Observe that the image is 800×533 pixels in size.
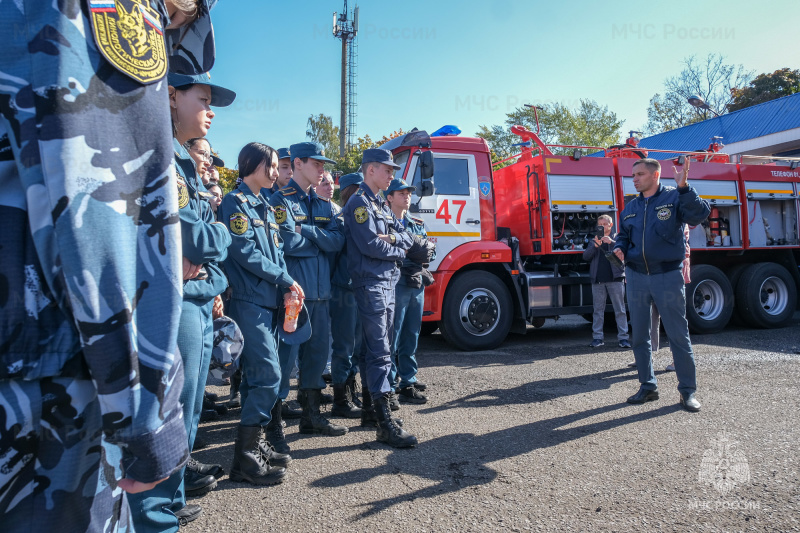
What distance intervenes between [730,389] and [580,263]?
3.19 metres

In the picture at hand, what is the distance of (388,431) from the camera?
3.61 metres

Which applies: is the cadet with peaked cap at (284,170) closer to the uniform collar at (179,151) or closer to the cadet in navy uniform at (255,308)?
the cadet in navy uniform at (255,308)

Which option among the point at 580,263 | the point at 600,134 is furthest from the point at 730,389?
the point at 600,134

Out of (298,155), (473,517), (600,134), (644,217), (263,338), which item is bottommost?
(473,517)

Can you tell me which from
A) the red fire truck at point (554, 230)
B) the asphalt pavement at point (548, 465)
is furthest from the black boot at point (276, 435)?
the red fire truck at point (554, 230)

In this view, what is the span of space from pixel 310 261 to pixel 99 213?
3.06 metres

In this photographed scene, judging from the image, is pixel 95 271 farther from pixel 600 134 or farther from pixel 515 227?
pixel 600 134

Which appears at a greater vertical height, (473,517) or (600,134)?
(600,134)

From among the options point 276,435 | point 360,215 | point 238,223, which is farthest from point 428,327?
point 238,223

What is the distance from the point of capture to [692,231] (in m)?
8.15

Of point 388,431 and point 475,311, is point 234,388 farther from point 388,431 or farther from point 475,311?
point 475,311

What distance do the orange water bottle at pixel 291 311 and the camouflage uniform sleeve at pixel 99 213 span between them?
7.32 ft

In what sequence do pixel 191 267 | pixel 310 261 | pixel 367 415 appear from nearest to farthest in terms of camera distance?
pixel 191 267, pixel 310 261, pixel 367 415

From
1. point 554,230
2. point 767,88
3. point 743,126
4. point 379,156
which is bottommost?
point 554,230
